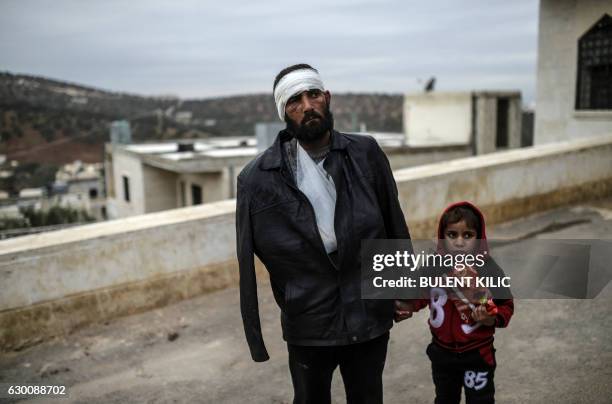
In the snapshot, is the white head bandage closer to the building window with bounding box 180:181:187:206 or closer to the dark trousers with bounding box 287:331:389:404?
the dark trousers with bounding box 287:331:389:404

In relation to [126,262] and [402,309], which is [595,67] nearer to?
[126,262]

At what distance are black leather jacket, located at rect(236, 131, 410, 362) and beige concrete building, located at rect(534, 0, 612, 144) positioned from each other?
10.3 metres

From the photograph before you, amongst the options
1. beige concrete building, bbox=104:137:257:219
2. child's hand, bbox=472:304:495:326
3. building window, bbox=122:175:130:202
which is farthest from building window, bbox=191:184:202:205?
child's hand, bbox=472:304:495:326

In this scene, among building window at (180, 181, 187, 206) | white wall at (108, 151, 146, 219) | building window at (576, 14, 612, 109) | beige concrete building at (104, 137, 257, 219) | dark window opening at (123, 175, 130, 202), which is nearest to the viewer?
building window at (576, 14, 612, 109)

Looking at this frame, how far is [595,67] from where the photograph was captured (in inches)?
436

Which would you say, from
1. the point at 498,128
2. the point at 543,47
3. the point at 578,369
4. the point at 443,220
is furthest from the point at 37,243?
the point at 498,128

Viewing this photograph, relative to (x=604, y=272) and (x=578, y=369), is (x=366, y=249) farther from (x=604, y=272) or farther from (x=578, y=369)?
(x=604, y=272)

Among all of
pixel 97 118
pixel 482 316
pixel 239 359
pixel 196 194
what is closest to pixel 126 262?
pixel 239 359

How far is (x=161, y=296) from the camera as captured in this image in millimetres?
4055

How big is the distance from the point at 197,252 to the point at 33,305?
119cm

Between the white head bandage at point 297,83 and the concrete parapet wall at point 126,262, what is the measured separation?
2.19 meters

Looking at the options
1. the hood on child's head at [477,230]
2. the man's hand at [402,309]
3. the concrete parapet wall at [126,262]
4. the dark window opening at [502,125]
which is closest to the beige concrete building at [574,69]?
the concrete parapet wall at [126,262]

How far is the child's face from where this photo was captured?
7.15 ft

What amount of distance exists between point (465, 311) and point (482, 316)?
0.28ft
